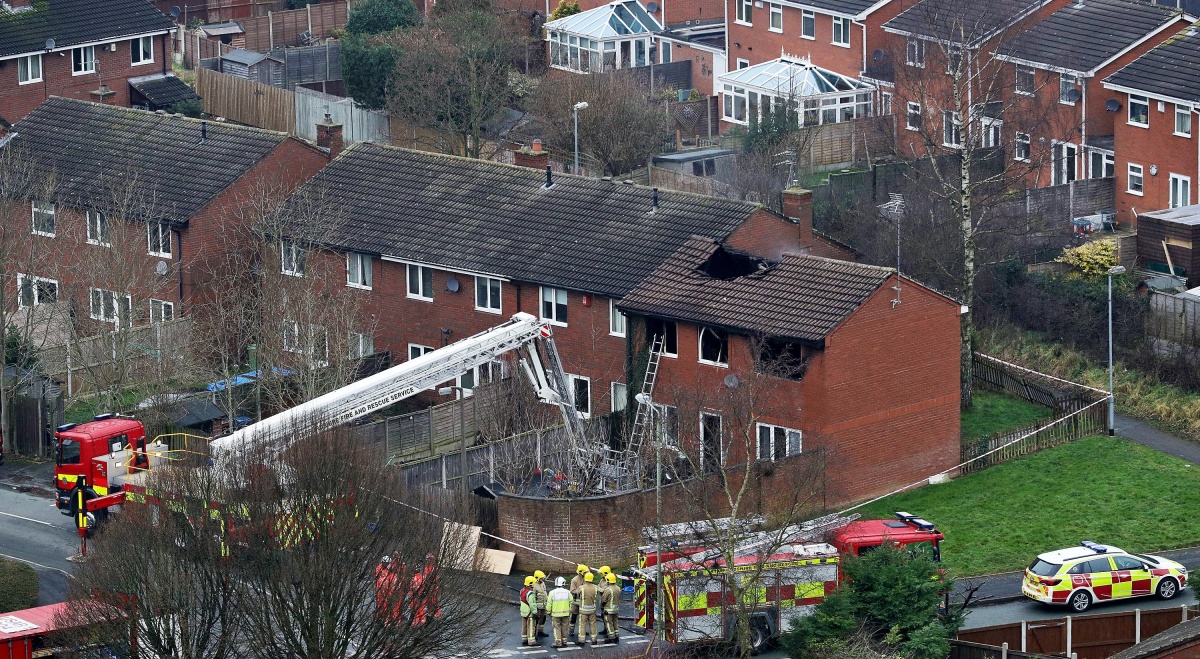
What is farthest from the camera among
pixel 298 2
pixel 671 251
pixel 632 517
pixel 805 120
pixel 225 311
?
pixel 298 2

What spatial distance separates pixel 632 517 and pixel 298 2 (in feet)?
194

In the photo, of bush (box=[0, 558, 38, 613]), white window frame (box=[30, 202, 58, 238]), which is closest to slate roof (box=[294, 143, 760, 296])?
white window frame (box=[30, 202, 58, 238])

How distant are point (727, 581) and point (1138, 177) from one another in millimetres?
34110

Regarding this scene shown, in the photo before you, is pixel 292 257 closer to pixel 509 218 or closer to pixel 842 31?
pixel 509 218

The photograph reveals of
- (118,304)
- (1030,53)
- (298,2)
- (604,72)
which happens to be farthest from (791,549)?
A: (298,2)

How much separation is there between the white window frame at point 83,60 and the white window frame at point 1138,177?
38279 millimetres

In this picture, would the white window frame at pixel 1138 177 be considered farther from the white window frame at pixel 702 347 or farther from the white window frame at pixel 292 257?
the white window frame at pixel 292 257

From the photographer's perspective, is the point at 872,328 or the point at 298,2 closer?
the point at 872,328

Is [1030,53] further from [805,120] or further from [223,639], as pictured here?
[223,639]

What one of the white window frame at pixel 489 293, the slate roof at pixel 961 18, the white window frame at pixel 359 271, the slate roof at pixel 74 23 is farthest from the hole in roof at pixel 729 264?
the slate roof at pixel 74 23

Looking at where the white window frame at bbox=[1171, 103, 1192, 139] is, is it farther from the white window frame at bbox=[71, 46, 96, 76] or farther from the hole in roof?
the white window frame at bbox=[71, 46, 96, 76]

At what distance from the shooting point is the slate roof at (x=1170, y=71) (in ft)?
236

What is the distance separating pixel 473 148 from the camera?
79.6m

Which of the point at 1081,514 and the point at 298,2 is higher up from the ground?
the point at 298,2
